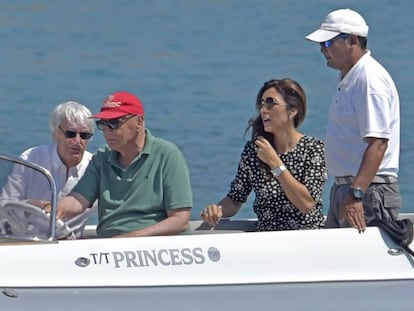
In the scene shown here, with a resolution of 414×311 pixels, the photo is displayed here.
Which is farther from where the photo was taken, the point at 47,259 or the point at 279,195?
the point at 279,195

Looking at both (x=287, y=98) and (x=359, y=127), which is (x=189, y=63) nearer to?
(x=287, y=98)

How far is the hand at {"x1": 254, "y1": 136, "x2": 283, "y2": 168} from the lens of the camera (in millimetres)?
5434

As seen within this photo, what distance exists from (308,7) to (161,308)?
17.2 meters

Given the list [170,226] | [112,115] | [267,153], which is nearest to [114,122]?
[112,115]

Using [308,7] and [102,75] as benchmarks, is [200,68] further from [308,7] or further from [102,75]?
[308,7]

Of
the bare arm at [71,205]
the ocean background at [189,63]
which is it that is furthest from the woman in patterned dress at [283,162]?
the ocean background at [189,63]

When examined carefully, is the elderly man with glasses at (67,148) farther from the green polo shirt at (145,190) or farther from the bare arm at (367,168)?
the bare arm at (367,168)

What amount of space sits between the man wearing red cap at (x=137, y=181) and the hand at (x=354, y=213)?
65 cm

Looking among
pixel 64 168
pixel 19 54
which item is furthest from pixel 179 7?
pixel 64 168

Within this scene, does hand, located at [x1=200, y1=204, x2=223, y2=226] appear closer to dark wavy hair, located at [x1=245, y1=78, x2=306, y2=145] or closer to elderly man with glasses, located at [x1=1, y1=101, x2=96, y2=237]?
dark wavy hair, located at [x1=245, y1=78, x2=306, y2=145]

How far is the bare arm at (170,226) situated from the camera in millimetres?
5352

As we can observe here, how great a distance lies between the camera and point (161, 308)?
5066 mm

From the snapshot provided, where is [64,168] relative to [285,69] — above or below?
above

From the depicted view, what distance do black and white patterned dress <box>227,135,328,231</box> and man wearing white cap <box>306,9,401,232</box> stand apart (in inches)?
3.1
